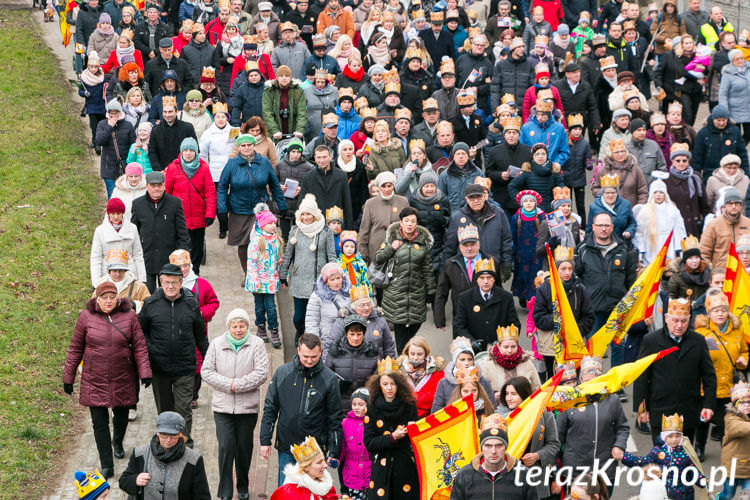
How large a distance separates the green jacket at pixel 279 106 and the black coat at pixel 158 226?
4.19 meters

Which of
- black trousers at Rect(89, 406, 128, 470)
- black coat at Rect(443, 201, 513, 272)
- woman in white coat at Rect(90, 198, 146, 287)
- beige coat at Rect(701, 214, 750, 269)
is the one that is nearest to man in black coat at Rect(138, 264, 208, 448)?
black trousers at Rect(89, 406, 128, 470)

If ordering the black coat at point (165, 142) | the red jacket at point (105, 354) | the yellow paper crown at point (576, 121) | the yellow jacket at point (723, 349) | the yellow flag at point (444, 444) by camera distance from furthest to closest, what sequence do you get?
the yellow paper crown at point (576, 121), the black coat at point (165, 142), the yellow jacket at point (723, 349), the red jacket at point (105, 354), the yellow flag at point (444, 444)

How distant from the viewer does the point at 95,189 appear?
836 inches

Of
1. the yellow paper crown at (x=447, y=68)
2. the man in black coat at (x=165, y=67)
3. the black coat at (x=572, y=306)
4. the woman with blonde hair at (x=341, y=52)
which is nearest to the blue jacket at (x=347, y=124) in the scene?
the yellow paper crown at (x=447, y=68)

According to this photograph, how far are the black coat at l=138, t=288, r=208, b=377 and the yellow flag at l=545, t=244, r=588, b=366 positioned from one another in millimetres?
3570

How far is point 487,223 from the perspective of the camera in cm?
1537

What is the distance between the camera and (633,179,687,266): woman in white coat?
1606cm

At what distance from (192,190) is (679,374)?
270 inches

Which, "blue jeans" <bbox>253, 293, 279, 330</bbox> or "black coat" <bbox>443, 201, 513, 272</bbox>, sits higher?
"black coat" <bbox>443, 201, 513, 272</bbox>

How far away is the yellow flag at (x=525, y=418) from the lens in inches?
419

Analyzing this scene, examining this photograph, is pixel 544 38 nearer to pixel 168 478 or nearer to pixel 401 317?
pixel 401 317

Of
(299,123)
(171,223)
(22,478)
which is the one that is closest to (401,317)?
(171,223)

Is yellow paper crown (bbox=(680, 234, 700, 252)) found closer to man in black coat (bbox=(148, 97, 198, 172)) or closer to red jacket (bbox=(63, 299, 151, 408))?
→ red jacket (bbox=(63, 299, 151, 408))

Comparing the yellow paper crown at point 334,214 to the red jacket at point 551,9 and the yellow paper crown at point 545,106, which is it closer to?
the yellow paper crown at point 545,106
